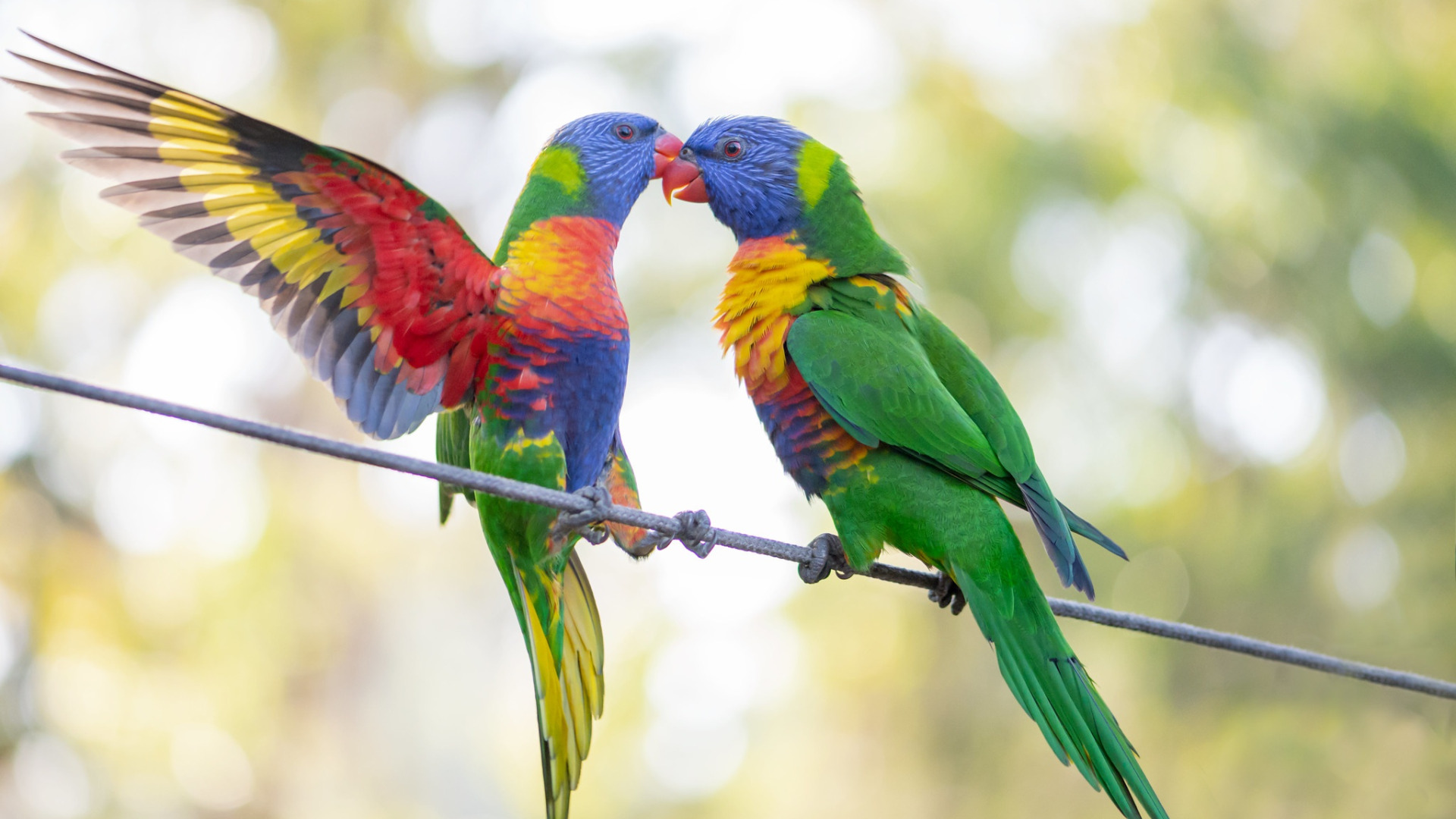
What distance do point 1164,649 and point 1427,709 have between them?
3.28 ft

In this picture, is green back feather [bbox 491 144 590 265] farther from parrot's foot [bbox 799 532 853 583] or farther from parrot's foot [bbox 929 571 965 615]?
parrot's foot [bbox 929 571 965 615]

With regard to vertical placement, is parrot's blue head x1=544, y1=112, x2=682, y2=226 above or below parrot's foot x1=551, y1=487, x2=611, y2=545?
above

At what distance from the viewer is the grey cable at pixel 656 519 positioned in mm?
1145

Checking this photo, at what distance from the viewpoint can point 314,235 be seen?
1.68m

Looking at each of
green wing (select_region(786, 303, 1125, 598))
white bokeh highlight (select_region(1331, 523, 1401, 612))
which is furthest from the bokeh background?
green wing (select_region(786, 303, 1125, 598))

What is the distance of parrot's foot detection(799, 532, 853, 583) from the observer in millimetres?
1942

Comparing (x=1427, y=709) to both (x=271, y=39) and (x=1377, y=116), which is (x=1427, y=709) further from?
(x=271, y=39)

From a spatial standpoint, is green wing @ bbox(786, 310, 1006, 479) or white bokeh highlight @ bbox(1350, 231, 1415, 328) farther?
white bokeh highlight @ bbox(1350, 231, 1415, 328)

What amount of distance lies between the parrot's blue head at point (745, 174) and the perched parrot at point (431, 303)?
1.34ft

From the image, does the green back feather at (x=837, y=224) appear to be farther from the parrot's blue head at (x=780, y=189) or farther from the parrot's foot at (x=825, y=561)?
the parrot's foot at (x=825, y=561)

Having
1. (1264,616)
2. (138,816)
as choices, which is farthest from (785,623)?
(138,816)

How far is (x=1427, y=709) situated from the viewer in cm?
407

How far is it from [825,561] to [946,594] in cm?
25

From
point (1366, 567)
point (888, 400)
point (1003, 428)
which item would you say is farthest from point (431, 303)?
point (1366, 567)
